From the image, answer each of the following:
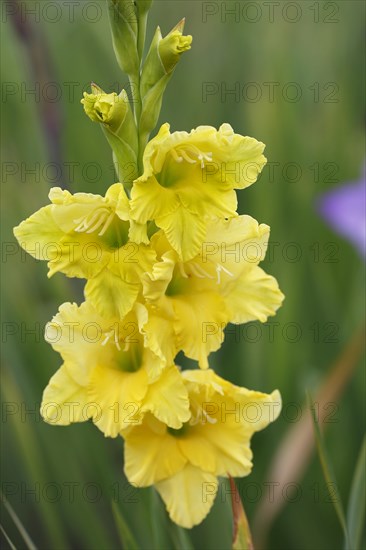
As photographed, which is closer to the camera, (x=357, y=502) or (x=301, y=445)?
(x=357, y=502)

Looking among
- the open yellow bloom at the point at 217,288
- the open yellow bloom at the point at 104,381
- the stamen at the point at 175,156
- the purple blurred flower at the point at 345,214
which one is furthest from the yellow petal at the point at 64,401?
the purple blurred flower at the point at 345,214

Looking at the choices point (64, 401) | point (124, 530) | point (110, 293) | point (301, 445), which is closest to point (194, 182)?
point (110, 293)

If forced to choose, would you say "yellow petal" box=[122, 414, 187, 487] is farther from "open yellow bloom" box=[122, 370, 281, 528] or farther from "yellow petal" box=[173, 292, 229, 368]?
"yellow petal" box=[173, 292, 229, 368]

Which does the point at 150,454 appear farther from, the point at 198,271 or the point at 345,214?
the point at 345,214

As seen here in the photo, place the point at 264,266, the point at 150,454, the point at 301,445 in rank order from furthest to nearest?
the point at 264,266 → the point at 301,445 → the point at 150,454

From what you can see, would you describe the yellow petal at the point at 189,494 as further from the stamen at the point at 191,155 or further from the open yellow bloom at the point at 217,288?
the stamen at the point at 191,155

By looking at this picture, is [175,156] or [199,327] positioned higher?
[175,156]

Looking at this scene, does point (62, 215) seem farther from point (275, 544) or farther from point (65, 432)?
point (275, 544)

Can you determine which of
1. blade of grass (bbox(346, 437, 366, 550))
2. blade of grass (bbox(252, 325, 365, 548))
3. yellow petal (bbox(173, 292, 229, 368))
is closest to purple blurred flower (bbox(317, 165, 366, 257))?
blade of grass (bbox(252, 325, 365, 548))

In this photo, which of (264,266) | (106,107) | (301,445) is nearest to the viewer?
(106,107)
